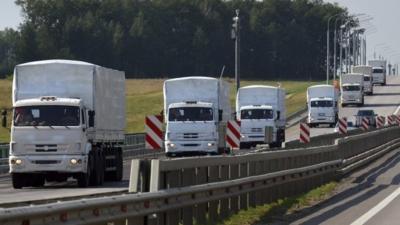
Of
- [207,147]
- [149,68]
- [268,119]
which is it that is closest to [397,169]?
[207,147]

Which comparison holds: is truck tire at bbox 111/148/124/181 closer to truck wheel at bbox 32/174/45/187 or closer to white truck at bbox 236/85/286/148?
truck wheel at bbox 32/174/45/187

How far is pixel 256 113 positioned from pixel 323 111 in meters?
28.5

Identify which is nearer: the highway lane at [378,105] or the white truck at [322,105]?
the white truck at [322,105]

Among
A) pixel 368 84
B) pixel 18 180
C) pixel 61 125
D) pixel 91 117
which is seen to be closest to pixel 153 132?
pixel 91 117

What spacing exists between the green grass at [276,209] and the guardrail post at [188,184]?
1.22 metres

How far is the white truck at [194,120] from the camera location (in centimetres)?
4584

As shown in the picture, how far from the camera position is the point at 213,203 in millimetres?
18312

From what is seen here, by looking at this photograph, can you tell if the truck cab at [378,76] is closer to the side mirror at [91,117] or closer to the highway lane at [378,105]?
the highway lane at [378,105]

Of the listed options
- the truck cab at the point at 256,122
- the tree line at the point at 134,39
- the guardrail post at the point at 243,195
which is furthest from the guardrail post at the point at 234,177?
the tree line at the point at 134,39

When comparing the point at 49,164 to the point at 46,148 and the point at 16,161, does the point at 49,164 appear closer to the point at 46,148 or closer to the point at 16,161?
the point at 46,148

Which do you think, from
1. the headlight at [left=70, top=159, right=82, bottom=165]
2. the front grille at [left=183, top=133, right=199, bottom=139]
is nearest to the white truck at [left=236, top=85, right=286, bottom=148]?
the front grille at [left=183, top=133, right=199, bottom=139]

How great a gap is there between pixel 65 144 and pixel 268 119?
31271 mm

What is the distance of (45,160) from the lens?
30.0 m

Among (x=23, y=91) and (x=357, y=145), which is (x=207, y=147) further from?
(x=23, y=91)
